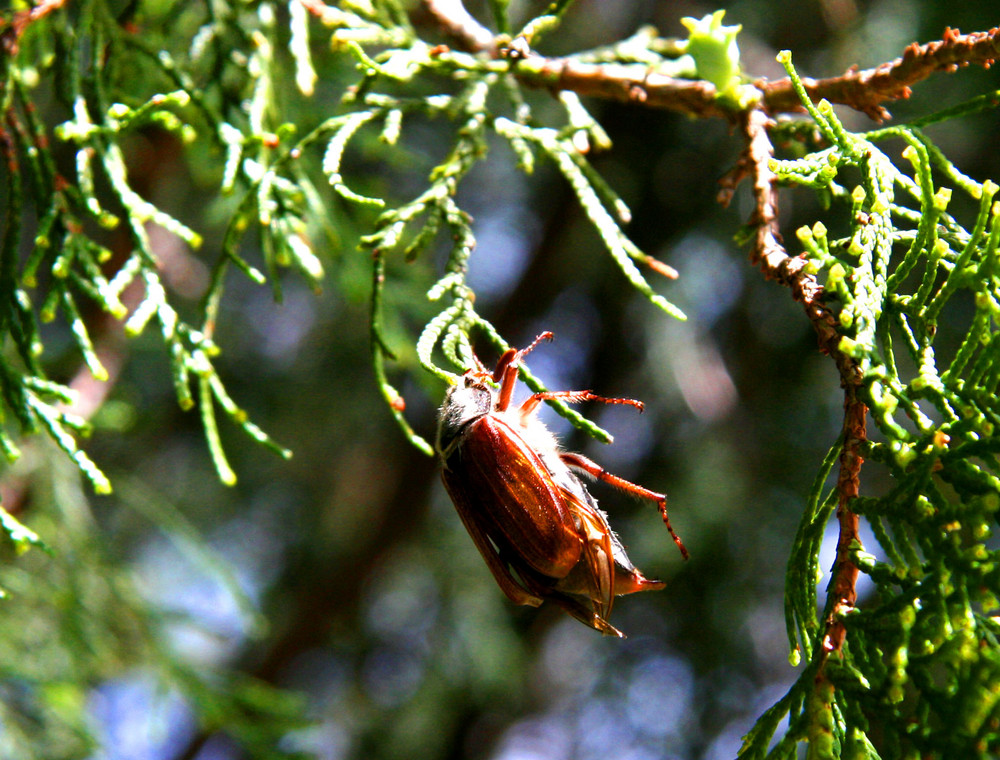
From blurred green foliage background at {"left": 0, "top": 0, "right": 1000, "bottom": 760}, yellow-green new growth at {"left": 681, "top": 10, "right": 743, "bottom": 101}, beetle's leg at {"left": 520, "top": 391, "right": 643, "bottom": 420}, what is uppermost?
yellow-green new growth at {"left": 681, "top": 10, "right": 743, "bottom": 101}

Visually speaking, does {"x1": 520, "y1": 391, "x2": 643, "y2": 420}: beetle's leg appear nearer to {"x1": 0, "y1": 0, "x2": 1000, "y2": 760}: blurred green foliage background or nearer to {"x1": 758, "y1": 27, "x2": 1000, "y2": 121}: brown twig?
{"x1": 758, "y1": 27, "x2": 1000, "y2": 121}: brown twig

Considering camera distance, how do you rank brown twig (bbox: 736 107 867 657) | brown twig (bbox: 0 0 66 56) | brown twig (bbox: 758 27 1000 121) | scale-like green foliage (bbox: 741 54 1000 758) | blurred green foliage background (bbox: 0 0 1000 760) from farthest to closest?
blurred green foliage background (bbox: 0 0 1000 760) < brown twig (bbox: 0 0 66 56) < brown twig (bbox: 758 27 1000 121) < brown twig (bbox: 736 107 867 657) < scale-like green foliage (bbox: 741 54 1000 758)

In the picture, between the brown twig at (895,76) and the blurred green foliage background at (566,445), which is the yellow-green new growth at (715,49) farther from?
the blurred green foliage background at (566,445)

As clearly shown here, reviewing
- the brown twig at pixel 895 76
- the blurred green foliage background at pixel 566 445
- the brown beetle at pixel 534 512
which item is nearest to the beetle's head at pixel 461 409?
the brown beetle at pixel 534 512

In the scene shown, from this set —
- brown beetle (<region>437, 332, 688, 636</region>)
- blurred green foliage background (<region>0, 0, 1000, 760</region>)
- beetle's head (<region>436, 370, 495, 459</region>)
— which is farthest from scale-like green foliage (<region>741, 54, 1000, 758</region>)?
blurred green foliage background (<region>0, 0, 1000, 760</region>)

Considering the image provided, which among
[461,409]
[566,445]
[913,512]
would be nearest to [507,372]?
[461,409]

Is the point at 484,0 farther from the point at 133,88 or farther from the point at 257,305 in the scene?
the point at 133,88
